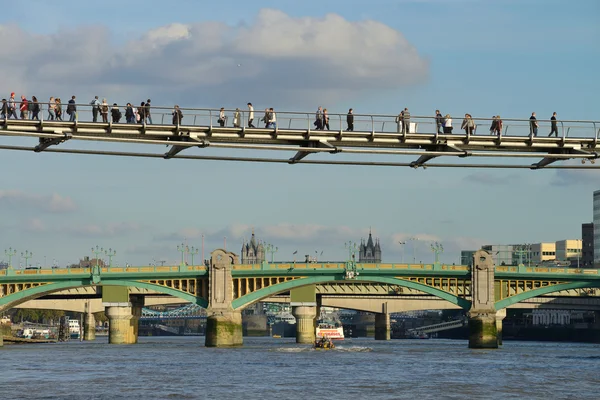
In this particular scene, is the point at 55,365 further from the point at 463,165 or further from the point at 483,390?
the point at 463,165

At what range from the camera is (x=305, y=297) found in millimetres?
188500

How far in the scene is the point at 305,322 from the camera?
19225 cm

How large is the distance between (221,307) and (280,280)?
34.9 ft

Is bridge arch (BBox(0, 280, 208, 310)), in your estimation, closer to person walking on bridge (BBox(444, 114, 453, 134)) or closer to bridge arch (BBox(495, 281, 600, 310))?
bridge arch (BBox(495, 281, 600, 310))

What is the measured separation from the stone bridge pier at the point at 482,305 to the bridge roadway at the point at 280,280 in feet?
0.47

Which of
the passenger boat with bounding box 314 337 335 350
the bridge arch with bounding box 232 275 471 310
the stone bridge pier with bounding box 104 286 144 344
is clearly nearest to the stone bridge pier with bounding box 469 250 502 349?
the bridge arch with bounding box 232 275 471 310

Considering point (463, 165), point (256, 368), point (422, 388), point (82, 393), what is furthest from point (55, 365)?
point (463, 165)

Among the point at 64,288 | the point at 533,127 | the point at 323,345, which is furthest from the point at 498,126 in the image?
the point at 64,288

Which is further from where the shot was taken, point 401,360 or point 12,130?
point 401,360

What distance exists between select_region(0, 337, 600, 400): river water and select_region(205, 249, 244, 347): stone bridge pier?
20437mm

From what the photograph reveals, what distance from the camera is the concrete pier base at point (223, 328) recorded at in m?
173

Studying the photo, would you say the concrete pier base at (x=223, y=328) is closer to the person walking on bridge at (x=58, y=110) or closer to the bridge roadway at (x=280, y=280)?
the bridge roadway at (x=280, y=280)

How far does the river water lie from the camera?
89.8 m

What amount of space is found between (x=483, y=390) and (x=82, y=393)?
30.5 m
